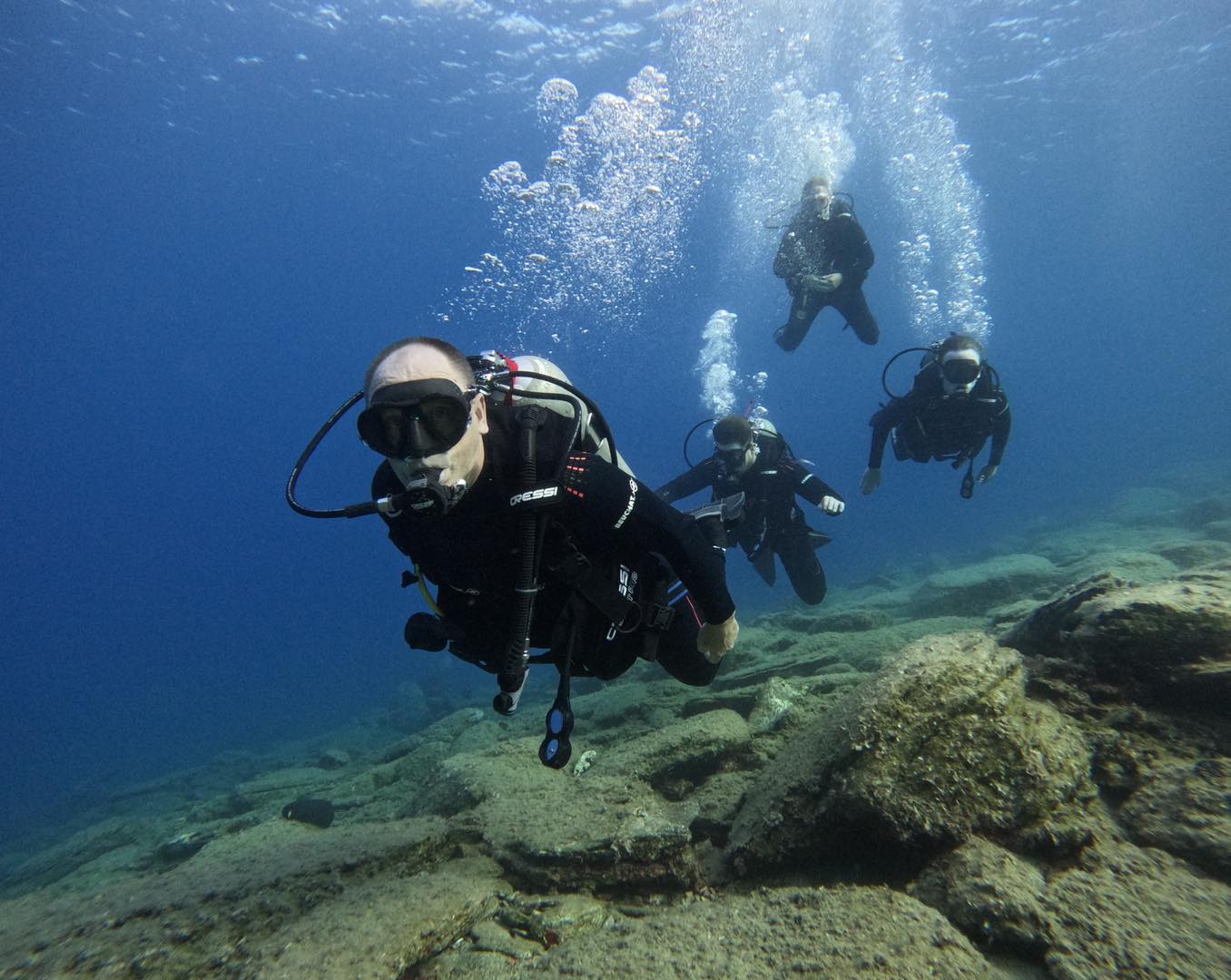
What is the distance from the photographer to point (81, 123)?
3266 cm

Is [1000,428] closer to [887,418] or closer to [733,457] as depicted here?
[887,418]

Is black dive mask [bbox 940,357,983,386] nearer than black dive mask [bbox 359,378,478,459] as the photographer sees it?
No

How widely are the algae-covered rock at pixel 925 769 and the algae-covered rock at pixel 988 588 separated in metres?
6.47

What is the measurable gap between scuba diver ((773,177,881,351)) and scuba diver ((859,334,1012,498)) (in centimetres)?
410

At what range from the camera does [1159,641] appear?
280cm

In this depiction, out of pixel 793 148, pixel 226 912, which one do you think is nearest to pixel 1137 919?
pixel 226 912

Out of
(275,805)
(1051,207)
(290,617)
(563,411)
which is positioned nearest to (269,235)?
(275,805)

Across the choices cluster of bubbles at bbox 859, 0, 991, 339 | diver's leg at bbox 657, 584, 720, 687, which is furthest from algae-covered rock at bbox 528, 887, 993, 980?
cluster of bubbles at bbox 859, 0, 991, 339

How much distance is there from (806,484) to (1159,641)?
467 cm

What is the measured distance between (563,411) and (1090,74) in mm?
50966

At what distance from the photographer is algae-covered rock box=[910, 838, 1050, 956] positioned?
182cm

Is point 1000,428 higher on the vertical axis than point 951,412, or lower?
lower

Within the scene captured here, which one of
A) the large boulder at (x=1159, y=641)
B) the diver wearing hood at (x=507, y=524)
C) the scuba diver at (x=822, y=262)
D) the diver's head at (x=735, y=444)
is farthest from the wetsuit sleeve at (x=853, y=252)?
the diver wearing hood at (x=507, y=524)

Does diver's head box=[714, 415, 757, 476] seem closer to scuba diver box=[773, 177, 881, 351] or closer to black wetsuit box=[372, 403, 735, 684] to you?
black wetsuit box=[372, 403, 735, 684]
